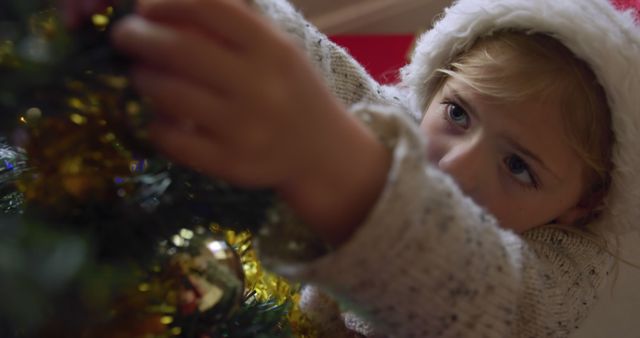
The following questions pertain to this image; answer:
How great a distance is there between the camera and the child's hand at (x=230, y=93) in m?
0.21

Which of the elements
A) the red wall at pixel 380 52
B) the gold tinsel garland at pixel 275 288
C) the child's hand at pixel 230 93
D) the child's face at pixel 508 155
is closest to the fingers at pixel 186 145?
the child's hand at pixel 230 93

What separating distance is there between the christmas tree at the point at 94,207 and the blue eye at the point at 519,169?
0.35 m

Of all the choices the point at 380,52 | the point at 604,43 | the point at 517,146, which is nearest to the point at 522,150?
the point at 517,146

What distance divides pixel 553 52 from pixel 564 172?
0.39ft

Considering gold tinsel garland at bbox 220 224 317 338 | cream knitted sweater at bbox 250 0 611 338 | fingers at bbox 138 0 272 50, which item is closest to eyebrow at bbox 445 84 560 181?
cream knitted sweater at bbox 250 0 611 338

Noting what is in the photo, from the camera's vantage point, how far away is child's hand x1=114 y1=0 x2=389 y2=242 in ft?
0.70

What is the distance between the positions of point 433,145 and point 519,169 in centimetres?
9

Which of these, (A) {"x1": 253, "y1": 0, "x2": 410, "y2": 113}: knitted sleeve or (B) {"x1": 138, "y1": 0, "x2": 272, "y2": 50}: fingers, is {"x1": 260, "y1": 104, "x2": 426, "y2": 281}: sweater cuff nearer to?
(B) {"x1": 138, "y1": 0, "x2": 272, "y2": 50}: fingers

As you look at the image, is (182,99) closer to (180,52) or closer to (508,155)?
(180,52)

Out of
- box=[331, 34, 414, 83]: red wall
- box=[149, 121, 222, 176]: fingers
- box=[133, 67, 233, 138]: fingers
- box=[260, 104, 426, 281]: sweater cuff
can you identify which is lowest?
box=[331, 34, 414, 83]: red wall

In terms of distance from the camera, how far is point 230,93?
22 cm

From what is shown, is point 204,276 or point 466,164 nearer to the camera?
point 204,276

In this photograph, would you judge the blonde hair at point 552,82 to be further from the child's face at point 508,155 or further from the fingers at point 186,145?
the fingers at point 186,145

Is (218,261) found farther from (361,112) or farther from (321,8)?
(321,8)
